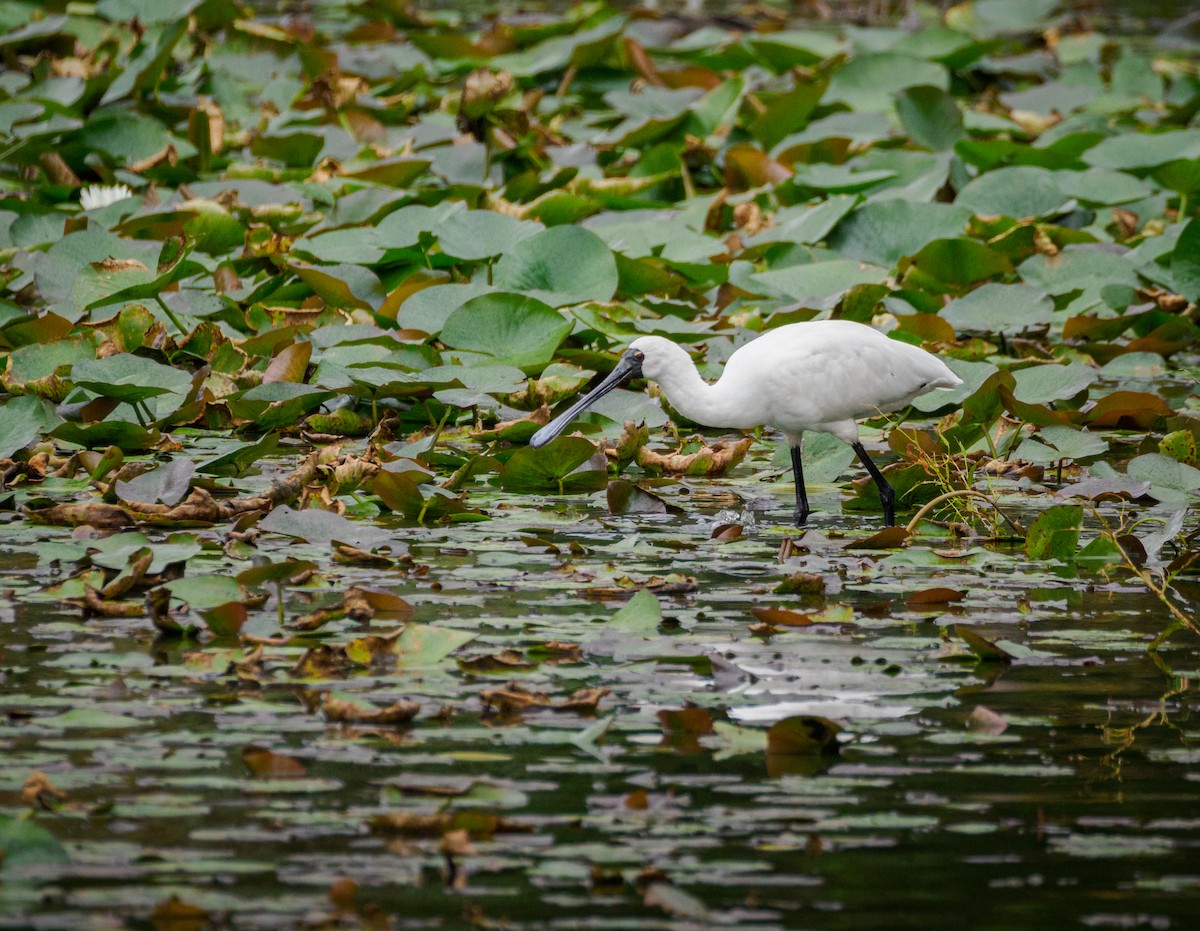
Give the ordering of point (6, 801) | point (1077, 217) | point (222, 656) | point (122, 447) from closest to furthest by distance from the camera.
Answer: point (6, 801), point (222, 656), point (122, 447), point (1077, 217)

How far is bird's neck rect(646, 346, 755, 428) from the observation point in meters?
6.70

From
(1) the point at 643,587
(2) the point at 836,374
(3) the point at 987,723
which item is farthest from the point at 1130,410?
(3) the point at 987,723

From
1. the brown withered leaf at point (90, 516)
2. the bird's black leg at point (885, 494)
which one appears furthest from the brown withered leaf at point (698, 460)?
the brown withered leaf at point (90, 516)

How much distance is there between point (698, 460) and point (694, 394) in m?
0.29

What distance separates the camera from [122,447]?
6.70 meters

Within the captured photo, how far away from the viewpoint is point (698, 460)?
6.82m

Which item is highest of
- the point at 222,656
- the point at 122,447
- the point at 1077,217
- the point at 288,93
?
the point at 288,93

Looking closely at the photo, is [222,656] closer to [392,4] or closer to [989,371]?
[989,371]

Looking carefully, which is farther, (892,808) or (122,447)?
(122,447)

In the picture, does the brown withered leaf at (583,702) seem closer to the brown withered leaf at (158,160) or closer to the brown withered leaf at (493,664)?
the brown withered leaf at (493,664)

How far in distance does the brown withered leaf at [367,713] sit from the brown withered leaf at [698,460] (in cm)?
291

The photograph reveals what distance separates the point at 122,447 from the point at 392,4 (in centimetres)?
1051

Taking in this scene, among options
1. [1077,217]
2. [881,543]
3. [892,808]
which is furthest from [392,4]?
[892,808]

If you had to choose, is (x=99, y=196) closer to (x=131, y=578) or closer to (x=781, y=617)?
(x=131, y=578)
